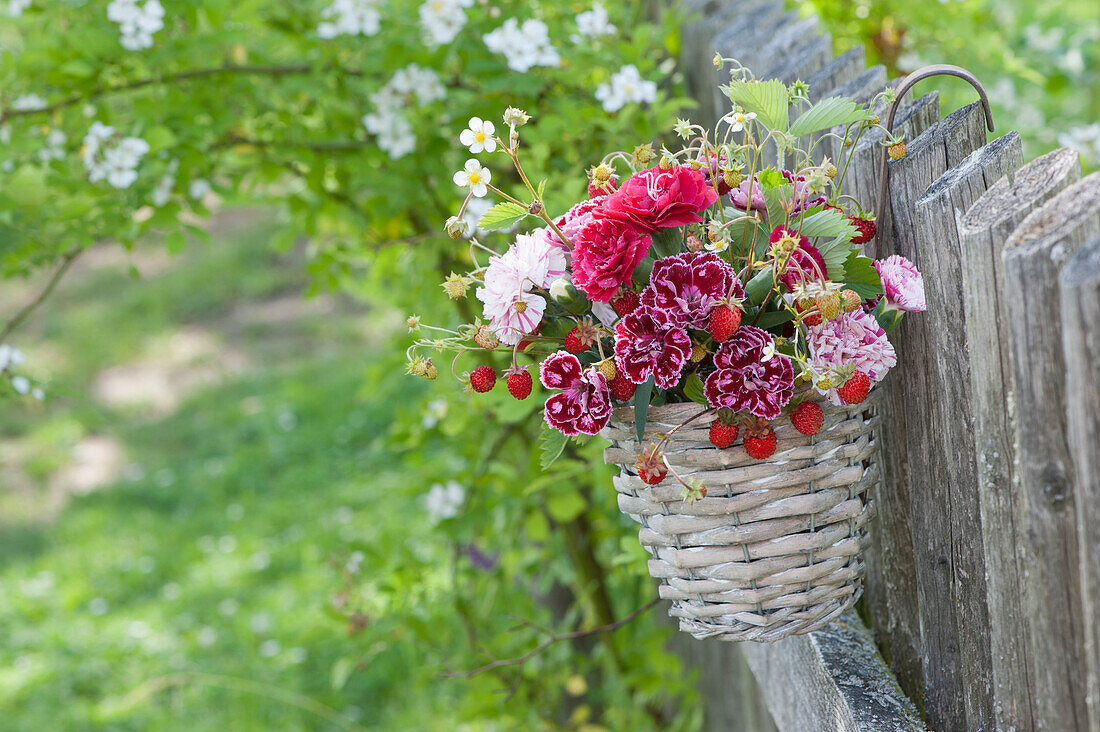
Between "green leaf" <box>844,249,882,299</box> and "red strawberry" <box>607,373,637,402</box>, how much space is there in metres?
0.23

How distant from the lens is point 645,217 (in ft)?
2.71

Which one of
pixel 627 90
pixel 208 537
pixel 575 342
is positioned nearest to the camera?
pixel 575 342

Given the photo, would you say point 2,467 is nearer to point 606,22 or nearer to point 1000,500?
point 606,22

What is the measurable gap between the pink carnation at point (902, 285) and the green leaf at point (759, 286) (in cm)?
11

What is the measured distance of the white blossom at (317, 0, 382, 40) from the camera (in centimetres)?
171

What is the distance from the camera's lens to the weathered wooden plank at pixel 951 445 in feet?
2.81

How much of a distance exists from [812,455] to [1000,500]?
0.17 metres

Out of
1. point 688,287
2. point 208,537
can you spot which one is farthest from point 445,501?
point 208,537

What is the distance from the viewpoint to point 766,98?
851mm

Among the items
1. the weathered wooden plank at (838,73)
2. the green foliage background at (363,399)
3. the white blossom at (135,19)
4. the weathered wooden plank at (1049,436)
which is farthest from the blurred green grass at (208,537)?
the weathered wooden plank at (1049,436)

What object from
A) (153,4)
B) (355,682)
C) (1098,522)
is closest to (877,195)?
(1098,522)

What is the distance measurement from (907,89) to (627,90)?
67 centimetres

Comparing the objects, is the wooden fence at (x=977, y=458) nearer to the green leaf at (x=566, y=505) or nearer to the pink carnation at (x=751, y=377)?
the pink carnation at (x=751, y=377)

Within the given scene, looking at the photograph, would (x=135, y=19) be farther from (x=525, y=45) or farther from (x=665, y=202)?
(x=665, y=202)
